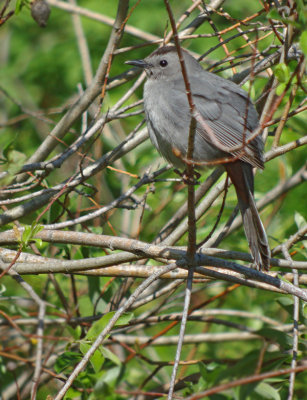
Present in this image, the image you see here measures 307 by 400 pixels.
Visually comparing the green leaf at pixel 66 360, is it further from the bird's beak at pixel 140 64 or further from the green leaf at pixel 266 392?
the bird's beak at pixel 140 64

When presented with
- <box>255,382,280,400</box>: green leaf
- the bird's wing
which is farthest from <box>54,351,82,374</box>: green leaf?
the bird's wing

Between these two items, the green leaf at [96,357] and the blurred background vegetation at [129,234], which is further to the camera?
the blurred background vegetation at [129,234]

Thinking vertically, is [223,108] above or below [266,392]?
above

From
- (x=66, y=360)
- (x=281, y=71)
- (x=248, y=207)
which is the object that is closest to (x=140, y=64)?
(x=248, y=207)

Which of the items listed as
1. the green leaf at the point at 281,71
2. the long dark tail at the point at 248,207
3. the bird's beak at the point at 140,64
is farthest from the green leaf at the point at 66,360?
the bird's beak at the point at 140,64

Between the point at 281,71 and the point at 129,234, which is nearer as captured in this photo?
the point at 281,71

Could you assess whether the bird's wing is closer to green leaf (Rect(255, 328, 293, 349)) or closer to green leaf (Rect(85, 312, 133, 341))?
green leaf (Rect(255, 328, 293, 349))

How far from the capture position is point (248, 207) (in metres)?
3.72

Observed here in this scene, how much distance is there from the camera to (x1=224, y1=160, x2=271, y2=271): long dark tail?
11.6ft

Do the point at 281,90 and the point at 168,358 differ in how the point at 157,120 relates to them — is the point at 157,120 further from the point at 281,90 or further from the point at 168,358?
the point at 168,358

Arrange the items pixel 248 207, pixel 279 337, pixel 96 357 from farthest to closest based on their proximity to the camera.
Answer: pixel 248 207, pixel 279 337, pixel 96 357

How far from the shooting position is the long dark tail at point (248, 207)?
3547 mm

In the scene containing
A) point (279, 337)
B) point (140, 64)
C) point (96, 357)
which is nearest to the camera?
point (96, 357)

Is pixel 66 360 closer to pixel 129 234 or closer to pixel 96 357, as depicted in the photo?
pixel 96 357
